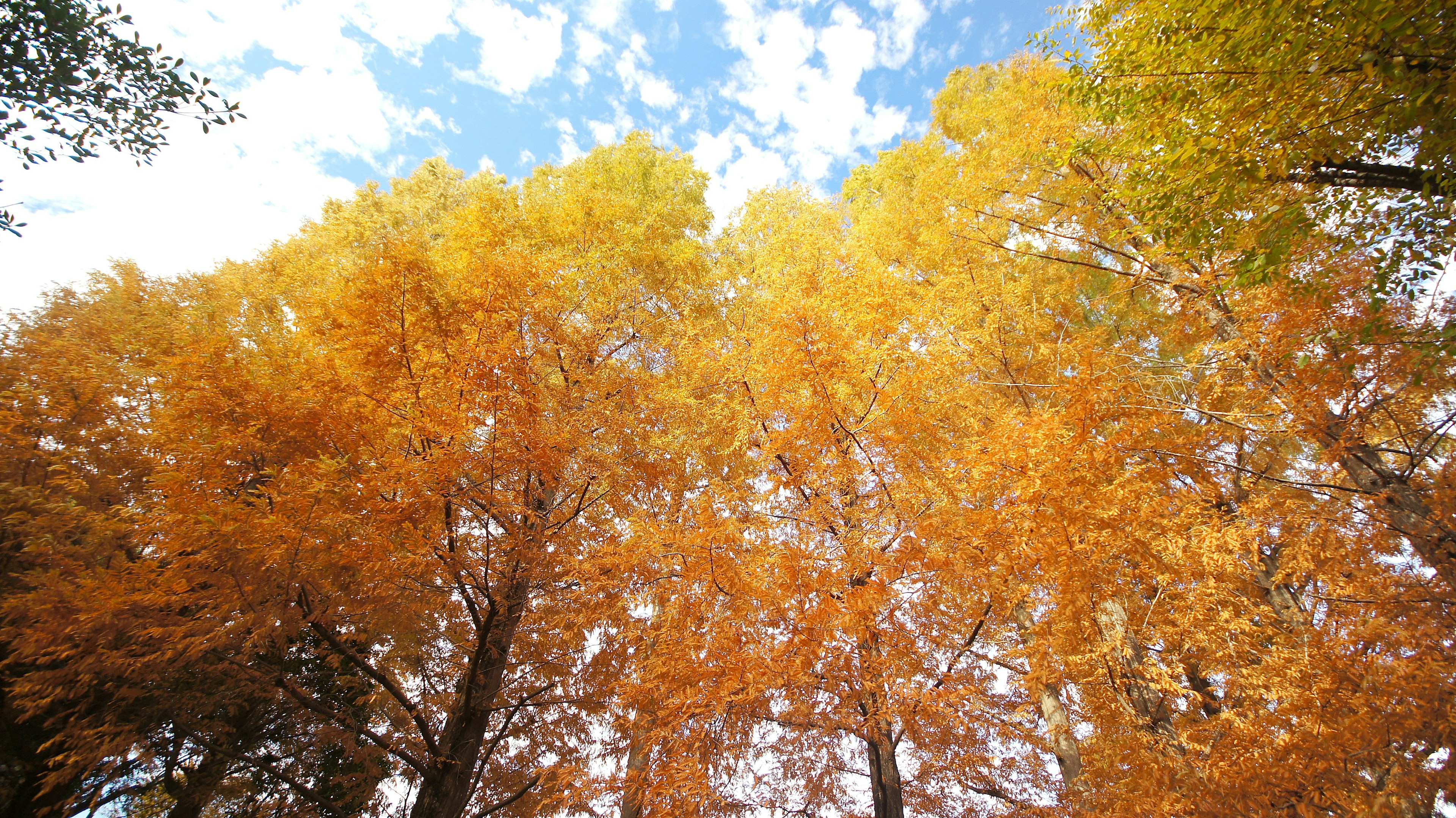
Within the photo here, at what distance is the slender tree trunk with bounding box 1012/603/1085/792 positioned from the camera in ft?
16.4

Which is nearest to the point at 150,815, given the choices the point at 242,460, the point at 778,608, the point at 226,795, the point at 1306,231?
the point at 226,795

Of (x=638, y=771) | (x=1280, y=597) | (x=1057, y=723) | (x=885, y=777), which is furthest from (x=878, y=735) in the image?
(x=1280, y=597)

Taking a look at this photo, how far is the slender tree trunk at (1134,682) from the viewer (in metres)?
3.89

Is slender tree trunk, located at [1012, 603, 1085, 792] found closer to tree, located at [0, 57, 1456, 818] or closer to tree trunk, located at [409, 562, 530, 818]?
tree, located at [0, 57, 1456, 818]

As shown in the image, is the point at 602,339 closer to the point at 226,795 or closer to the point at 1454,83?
the point at 1454,83

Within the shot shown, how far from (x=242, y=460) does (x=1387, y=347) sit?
7.59 m

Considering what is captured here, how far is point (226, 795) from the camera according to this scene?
683cm

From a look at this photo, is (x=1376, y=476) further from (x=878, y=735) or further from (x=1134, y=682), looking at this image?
(x=878, y=735)

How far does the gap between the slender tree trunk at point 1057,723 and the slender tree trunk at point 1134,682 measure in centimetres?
66

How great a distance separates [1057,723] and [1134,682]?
1.76 m

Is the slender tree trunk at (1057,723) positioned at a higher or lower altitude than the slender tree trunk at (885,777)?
higher

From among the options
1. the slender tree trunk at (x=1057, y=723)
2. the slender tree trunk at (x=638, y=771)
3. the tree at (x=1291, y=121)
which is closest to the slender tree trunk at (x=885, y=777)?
the slender tree trunk at (x=1057, y=723)

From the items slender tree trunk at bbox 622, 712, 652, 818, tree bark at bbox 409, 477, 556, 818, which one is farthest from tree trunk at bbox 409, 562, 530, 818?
slender tree trunk at bbox 622, 712, 652, 818

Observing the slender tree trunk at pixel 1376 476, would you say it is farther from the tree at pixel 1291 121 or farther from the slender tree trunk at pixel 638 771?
the slender tree trunk at pixel 638 771
